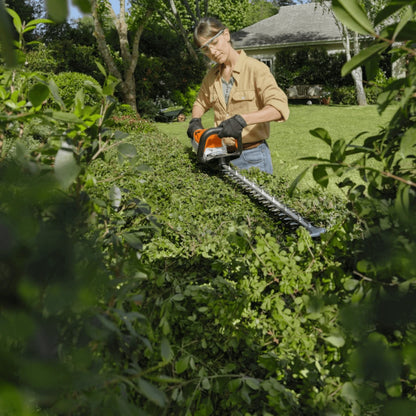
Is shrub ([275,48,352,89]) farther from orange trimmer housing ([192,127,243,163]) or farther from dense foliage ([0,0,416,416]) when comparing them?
dense foliage ([0,0,416,416])

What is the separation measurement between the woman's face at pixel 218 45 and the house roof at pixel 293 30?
25.1 meters

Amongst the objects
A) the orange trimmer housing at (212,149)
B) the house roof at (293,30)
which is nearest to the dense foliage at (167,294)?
the orange trimmer housing at (212,149)

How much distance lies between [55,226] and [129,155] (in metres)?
0.59

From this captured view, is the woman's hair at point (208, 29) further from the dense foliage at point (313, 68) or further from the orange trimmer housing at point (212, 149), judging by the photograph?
the dense foliage at point (313, 68)

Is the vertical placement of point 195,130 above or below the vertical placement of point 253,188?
above

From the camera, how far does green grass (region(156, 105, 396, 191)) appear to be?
8749 mm

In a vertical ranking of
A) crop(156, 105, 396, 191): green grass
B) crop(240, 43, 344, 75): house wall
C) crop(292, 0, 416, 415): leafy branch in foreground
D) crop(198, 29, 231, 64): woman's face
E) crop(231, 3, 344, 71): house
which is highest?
crop(231, 3, 344, 71): house

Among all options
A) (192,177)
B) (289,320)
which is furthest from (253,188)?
(289,320)

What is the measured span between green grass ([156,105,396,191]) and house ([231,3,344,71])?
9562mm

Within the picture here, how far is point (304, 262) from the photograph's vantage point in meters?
1.75

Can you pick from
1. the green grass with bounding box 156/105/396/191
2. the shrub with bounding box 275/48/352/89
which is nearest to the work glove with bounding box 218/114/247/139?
the green grass with bounding box 156/105/396/191

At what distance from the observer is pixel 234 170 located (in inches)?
203

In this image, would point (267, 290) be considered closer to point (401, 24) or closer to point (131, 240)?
point (131, 240)

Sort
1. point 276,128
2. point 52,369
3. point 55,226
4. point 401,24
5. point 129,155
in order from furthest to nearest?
1. point 276,128
2. point 129,155
3. point 401,24
4. point 55,226
5. point 52,369
